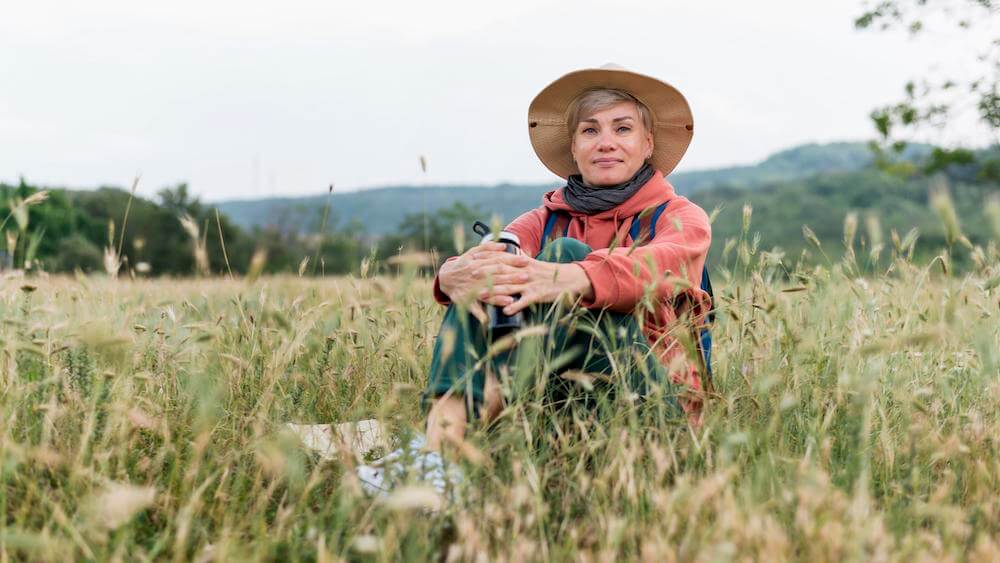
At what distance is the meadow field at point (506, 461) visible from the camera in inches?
64.6

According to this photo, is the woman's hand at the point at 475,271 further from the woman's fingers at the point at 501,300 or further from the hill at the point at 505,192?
the hill at the point at 505,192

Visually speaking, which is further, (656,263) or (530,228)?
(530,228)

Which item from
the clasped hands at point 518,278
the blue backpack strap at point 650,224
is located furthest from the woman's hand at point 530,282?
the blue backpack strap at point 650,224

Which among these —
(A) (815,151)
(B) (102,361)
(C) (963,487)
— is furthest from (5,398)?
(A) (815,151)

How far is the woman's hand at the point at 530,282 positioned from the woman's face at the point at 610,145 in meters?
0.75

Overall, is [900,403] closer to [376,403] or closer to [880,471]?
[880,471]

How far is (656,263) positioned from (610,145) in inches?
26.9

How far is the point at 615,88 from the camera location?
10.7 ft

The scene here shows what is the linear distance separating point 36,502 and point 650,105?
8.03ft

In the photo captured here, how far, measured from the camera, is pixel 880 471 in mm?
2279

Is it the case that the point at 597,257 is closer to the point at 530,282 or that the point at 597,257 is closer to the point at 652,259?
the point at 530,282

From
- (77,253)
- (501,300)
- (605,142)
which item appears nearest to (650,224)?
(605,142)

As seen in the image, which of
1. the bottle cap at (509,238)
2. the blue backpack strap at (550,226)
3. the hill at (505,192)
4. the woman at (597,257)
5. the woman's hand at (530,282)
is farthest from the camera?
the hill at (505,192)

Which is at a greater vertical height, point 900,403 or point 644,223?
point 644,223
